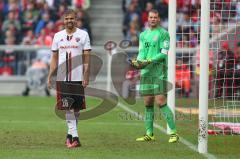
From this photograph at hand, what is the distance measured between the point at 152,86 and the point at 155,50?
2.03 ft

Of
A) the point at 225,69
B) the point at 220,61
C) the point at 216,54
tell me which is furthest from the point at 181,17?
the point at 225,69

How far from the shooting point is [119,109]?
19719mm

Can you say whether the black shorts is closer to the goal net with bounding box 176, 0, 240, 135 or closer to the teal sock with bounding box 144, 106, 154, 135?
the teal sock with bounding box 144, 106, 154, 135

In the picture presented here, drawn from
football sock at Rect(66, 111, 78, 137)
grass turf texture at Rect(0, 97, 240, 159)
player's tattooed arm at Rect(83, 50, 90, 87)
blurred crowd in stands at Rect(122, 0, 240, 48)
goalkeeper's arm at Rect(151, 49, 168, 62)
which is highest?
blurred crowd in stands at Rect(122, 0, 240, 48)

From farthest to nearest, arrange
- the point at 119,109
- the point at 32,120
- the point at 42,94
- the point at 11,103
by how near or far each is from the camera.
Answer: the point at 42,94
the point at 11,103
the point at 119,109
the point at 32,120

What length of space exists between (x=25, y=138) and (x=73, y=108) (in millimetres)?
1335

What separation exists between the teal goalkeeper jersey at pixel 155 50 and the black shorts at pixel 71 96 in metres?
1.42

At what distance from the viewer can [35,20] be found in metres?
27.9

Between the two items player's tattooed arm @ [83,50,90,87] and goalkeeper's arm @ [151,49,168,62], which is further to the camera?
goalkeeper's arm @ [151,49,168,62]

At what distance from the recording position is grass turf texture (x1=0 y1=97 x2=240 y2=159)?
448 inches

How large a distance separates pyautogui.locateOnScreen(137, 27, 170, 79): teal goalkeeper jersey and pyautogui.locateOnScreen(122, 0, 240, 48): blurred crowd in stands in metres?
2.73

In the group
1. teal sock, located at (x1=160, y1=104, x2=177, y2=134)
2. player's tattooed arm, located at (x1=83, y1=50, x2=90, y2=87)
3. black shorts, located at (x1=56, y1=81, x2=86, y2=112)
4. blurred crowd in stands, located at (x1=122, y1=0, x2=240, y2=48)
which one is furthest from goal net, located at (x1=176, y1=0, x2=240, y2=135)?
player's tattooed arm, located at (x1=83, y1=50, x2=90, y2=87)

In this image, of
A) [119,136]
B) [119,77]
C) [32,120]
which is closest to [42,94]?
[119,77]

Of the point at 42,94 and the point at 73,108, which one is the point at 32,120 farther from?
the point at 42,94
